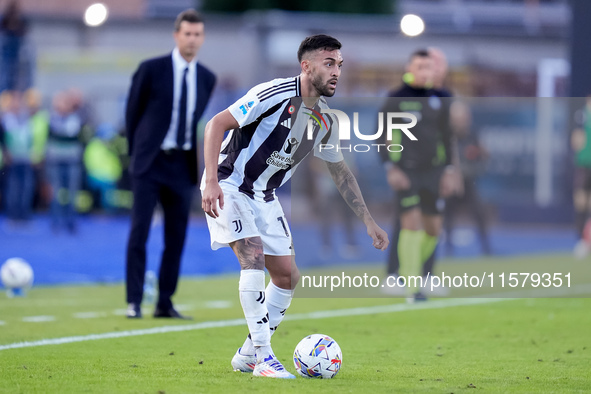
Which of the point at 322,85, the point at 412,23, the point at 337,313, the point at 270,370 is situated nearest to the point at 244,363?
the point at 270,370

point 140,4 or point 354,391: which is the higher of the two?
point 140,4

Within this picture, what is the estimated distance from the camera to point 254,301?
588 centimetres

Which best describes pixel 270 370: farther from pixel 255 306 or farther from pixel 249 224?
pixel 249 224

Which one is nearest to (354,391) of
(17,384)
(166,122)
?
(17,384)

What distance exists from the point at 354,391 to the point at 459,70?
17.1 m

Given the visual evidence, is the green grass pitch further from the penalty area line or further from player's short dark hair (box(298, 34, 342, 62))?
player's short dark hair (box(298, 34, 342, 62))

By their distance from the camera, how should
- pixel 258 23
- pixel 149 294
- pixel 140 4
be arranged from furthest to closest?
pixel 140 4 → pixel 258 23 → pixel 149 294

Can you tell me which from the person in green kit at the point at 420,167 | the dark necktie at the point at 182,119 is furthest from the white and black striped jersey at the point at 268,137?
the person in green kit at the point at 420,167

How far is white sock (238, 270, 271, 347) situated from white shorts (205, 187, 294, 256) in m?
0.23

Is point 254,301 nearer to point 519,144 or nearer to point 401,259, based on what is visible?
point 401,259

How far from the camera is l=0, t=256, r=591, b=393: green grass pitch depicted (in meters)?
5.70

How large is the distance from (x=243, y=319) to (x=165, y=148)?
1530 mm

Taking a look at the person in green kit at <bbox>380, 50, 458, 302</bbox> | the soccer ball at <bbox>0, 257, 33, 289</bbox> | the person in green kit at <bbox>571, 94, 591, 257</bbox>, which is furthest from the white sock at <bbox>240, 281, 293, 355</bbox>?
the person in green kit at <bbox>571, 94, 591, 257</bbox>

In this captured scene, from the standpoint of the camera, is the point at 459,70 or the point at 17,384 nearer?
the point at 17,384
